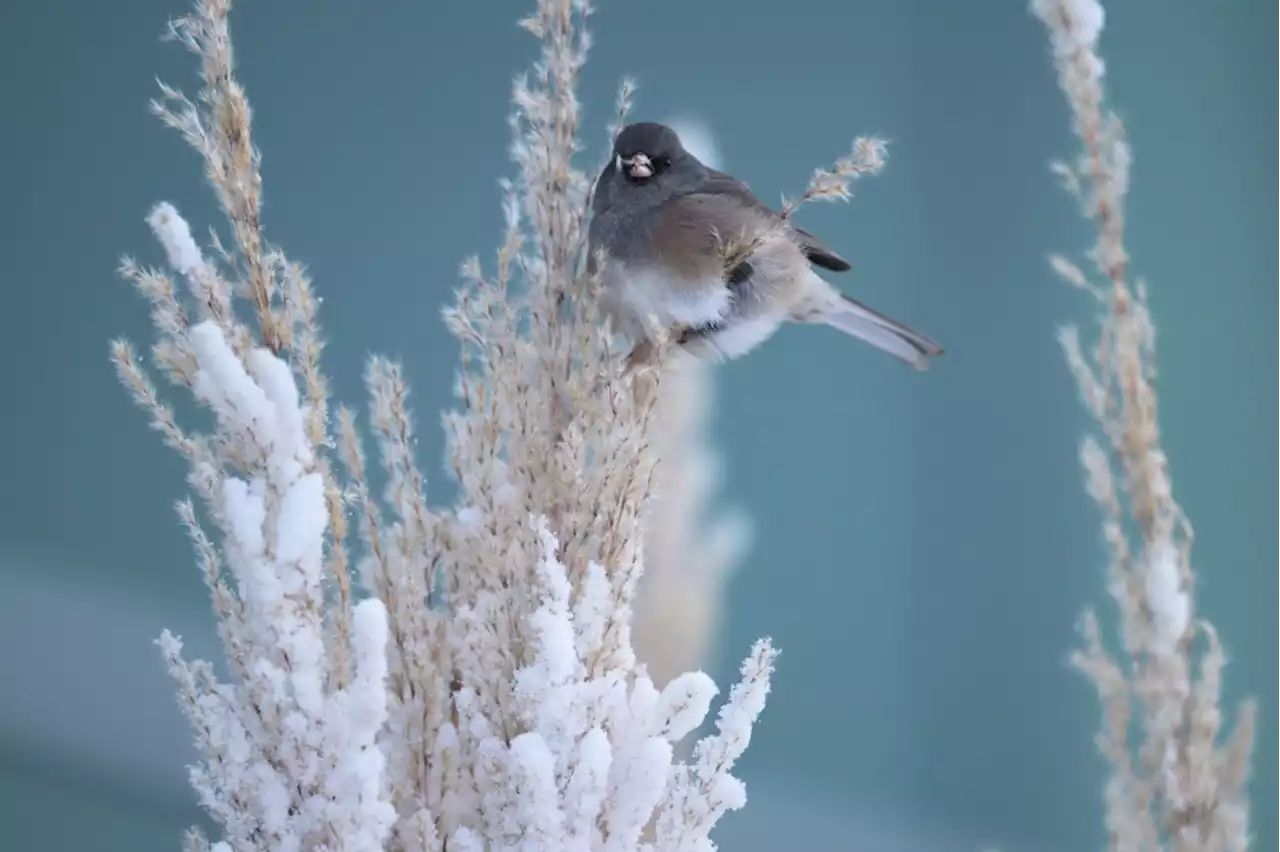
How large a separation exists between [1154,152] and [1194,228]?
0.12 meters

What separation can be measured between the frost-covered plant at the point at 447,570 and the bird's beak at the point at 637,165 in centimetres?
27

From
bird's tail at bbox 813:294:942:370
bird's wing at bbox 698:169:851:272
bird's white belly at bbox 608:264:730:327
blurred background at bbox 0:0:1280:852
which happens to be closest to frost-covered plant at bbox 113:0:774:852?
bird's white belly at bbox 608:264:730:327

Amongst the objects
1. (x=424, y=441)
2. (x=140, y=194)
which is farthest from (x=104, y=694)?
(x=140, y=194)

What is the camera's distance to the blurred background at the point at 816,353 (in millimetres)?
1125

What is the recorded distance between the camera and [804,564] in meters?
1.50

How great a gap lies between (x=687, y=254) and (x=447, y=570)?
401 millimetres

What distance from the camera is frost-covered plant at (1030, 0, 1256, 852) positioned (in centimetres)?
60

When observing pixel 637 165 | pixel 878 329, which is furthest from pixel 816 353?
pixel 637 165

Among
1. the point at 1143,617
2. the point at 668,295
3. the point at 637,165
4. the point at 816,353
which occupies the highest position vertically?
the point at 816,353

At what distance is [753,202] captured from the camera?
3.28 ft

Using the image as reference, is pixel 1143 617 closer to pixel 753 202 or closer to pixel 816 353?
pixel 753 202

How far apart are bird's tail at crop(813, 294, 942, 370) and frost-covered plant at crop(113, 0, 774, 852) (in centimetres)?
51

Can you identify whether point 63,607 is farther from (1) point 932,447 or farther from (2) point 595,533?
(1) point 932,447

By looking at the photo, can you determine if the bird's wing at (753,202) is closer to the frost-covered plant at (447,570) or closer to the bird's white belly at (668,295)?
the bird's white belly at (668,295)
